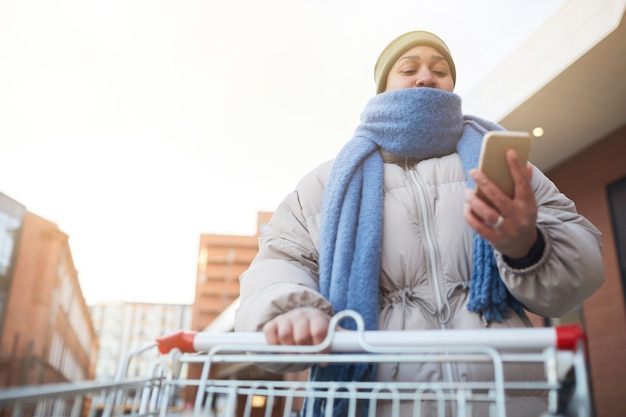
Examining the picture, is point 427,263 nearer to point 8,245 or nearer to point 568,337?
Answer: point 568,337

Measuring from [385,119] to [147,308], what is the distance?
98.3 m

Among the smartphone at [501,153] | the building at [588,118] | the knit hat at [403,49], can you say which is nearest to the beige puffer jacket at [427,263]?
the smartphone at [501,153]

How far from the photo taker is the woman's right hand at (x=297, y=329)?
101 cm

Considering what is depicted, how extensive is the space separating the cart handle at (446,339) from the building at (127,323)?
3640 inches

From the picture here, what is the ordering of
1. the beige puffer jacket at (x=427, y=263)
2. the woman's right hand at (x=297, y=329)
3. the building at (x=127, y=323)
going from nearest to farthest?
the woman's right hand at (x=297, y=329) → the beige puffer jacket at (x=427, y=263) → the building at (x=127, y=323)

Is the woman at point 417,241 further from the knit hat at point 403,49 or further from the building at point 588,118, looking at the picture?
the building at point 588,118

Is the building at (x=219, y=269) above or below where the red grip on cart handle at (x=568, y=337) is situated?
above

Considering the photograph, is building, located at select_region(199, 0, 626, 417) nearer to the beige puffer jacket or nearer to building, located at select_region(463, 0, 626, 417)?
building, located at select_region(463, 0, 626, 417)

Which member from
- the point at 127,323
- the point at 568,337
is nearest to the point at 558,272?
the point at 568,337

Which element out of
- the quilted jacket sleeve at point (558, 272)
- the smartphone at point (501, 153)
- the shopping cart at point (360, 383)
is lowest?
the shopping cart at point (360, 383)

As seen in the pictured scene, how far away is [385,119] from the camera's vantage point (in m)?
1.54

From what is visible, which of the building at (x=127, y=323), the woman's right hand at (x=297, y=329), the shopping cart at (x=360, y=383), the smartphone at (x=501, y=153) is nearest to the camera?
the shopping cart at (x=360, y=383)

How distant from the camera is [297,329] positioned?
3.36 feet

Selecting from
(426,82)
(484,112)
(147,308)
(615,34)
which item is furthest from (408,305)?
(147,308)
